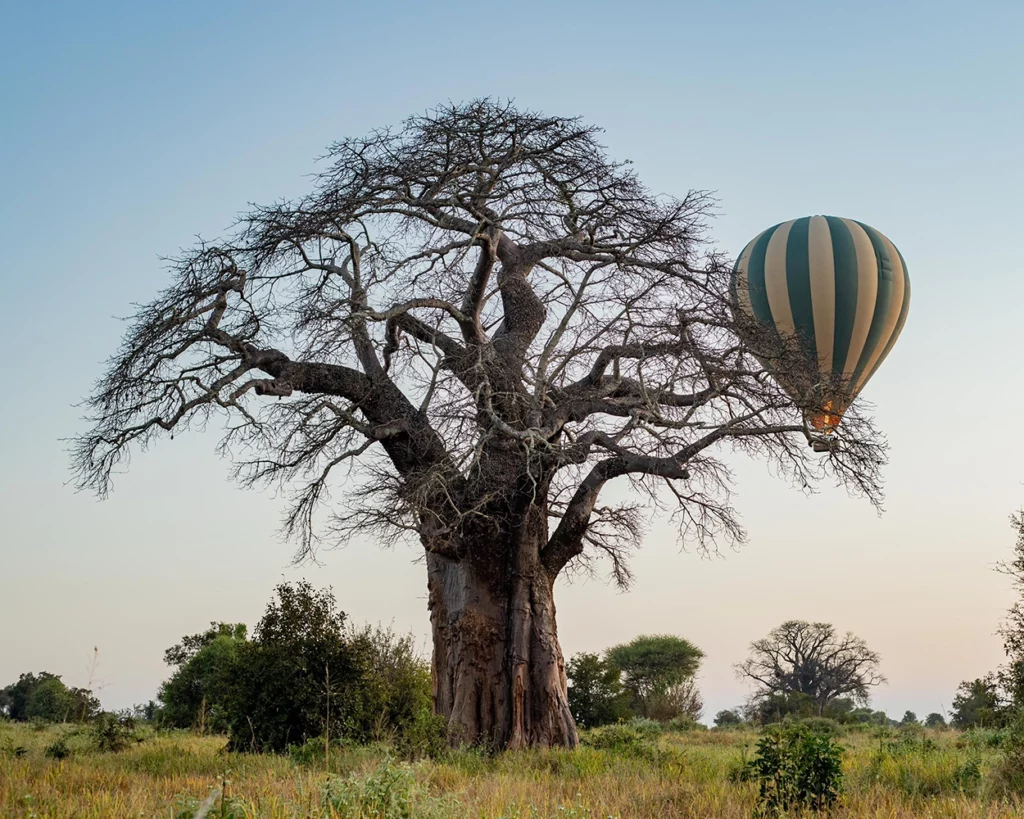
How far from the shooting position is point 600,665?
23.1m

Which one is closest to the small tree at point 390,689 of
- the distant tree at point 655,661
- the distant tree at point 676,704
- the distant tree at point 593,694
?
the distant tree at point 593,694

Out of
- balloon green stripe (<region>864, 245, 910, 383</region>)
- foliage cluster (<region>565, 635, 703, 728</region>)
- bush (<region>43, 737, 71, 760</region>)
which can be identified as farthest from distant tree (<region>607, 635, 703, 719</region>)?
bush (<region>43, 737, 71, 760</region>)

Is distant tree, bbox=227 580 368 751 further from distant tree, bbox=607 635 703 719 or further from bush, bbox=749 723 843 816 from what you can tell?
distant tree, bbox=607 635 703 719

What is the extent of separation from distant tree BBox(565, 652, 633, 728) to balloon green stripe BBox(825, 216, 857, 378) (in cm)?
885

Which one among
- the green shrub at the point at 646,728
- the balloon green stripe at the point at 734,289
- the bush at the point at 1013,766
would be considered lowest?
the green shrub at the point at 646,728

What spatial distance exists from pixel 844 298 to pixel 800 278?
94cm

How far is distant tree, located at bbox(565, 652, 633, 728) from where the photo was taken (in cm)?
2228

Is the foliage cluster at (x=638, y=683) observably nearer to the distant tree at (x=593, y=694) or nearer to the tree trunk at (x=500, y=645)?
the distant tree at (x=593, y=694)

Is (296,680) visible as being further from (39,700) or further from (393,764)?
(39,700)

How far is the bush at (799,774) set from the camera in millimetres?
6791

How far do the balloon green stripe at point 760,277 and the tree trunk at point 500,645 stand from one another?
9199 mm

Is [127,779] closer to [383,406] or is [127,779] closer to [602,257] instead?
[383,406]

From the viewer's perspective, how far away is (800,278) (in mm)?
19812

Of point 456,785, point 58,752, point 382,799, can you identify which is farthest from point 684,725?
point 382,799
